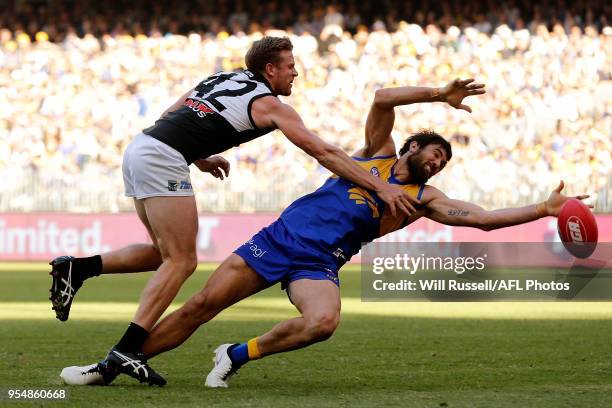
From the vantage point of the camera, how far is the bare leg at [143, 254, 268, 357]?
25.4 ft

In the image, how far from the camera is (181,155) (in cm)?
781

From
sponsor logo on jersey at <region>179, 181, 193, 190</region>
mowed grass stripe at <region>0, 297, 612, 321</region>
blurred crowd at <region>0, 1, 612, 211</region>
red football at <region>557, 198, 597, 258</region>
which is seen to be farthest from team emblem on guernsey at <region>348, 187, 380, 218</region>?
blurred crowd at <region>0, 1, 612, 211</region>

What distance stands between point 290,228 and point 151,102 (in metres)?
20.3

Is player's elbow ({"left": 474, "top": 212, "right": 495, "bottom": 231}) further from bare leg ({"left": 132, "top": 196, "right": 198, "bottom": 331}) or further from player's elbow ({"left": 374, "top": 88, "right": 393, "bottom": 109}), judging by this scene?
bare leg ({"left": 132, "top": 196, "right": 198, "bottom": 331})

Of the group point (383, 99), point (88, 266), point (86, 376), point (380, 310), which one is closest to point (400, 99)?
point (383, 99)

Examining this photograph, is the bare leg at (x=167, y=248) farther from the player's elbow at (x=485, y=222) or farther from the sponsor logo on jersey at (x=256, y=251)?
the player's elbow at (x=485, y=222)

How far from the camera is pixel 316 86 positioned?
2820cm

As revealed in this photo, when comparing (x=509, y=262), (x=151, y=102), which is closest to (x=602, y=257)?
(x=509, y=262)

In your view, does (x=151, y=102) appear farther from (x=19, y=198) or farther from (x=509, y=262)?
(x=509, y=262)

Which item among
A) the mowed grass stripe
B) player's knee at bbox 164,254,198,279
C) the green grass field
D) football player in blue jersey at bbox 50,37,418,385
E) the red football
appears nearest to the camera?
the green grass field

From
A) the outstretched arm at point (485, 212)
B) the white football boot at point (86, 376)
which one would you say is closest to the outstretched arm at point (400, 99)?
the outstretched arm at point (485, 212)

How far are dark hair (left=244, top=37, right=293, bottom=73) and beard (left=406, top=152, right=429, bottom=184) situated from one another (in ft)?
3.50

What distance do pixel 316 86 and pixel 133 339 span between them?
68.5 ft

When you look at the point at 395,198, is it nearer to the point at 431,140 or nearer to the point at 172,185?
the point at 431,140
